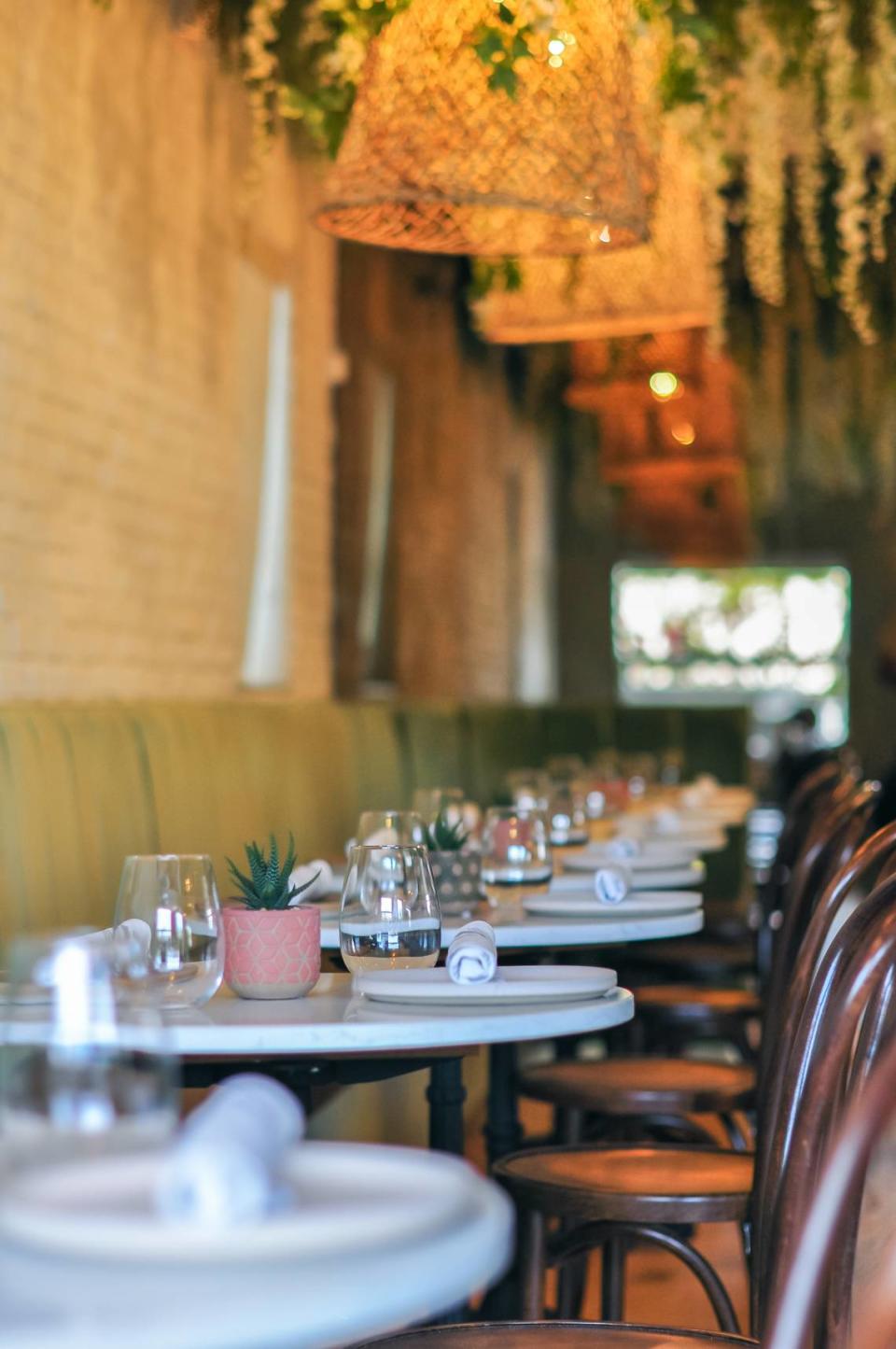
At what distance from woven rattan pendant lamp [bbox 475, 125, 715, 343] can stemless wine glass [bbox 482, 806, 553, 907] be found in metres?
2.85

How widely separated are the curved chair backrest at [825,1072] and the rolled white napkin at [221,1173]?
20.6 inches

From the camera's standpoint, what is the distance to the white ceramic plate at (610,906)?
7.82 ft

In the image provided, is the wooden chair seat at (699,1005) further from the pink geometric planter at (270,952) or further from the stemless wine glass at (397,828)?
the pink geometric planter at (270,952)

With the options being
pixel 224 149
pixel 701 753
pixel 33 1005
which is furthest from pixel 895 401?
pixel 33 1005

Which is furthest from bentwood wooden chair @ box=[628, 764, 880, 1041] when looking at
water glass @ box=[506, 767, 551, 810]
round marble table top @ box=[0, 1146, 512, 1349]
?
round marble table top @ box=[0, 1146, 512, 1349]

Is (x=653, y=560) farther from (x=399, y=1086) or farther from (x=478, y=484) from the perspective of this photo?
(x=399, y=1086)

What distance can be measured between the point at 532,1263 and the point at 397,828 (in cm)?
61

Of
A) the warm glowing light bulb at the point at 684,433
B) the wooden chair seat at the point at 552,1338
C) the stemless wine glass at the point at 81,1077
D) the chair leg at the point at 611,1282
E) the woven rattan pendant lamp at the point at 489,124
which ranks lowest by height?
the chair leg at the point at 611,1282

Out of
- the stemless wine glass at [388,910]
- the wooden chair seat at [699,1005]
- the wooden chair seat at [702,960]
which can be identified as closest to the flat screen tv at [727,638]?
the wooden chair seat at [702,960]

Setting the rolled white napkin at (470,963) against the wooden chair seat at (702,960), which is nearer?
the rolled white napkin at (470,963)

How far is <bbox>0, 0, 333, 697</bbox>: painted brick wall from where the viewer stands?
3.71 metres

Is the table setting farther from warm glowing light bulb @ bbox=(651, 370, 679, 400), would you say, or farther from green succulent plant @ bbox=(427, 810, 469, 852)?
warm glowing light bulb @ bbox=(651, 370, 679, 400)

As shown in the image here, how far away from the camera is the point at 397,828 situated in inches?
96.7

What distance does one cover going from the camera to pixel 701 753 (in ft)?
26.4
